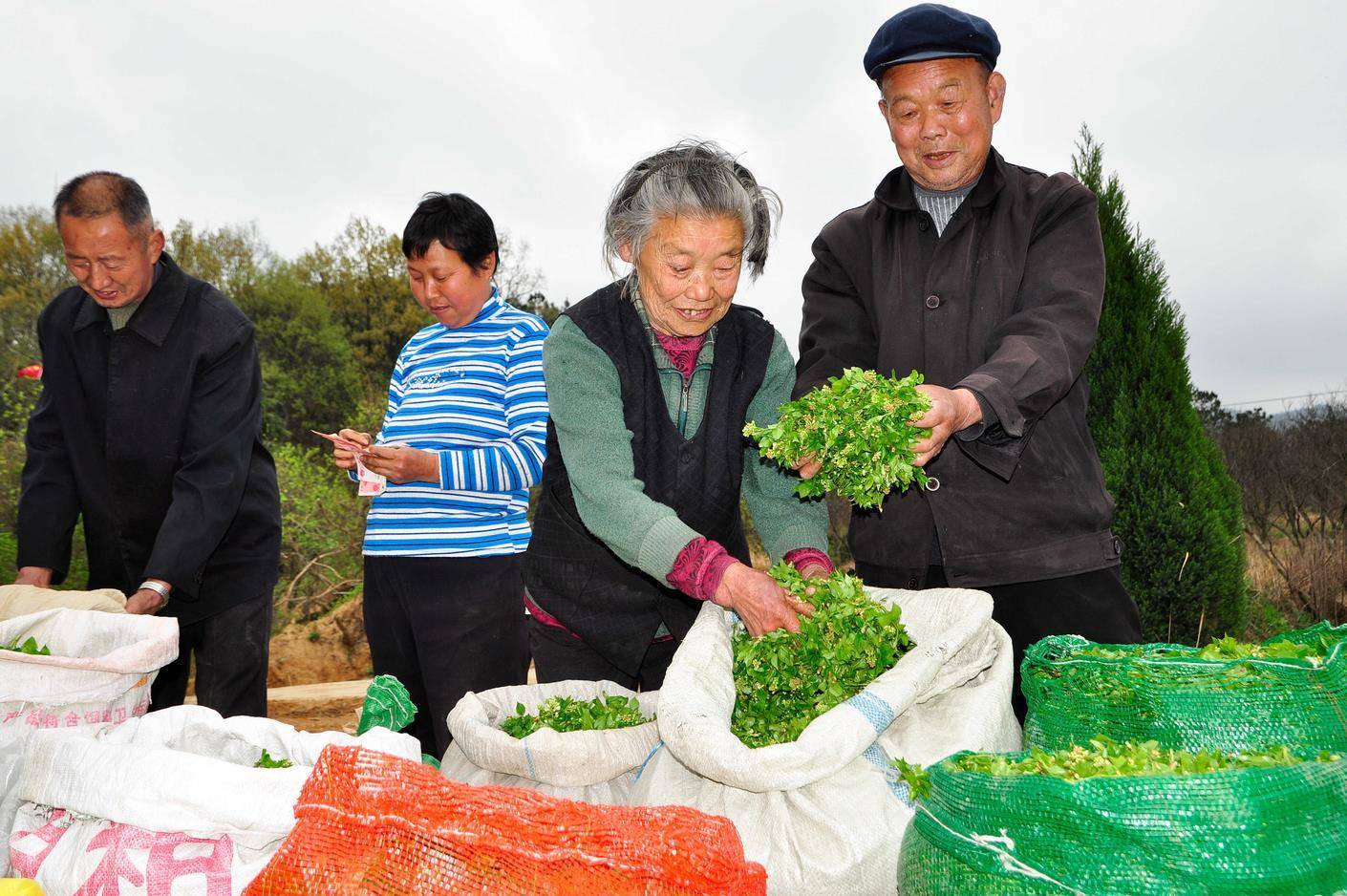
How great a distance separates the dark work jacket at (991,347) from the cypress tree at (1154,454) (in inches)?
106

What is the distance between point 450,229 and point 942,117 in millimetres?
1947

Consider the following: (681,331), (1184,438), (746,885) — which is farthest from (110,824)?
(1184,438)

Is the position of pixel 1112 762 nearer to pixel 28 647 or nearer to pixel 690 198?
pixel 690 198

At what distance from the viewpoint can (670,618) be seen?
8.89 ft

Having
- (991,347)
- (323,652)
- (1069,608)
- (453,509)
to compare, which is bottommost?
(323,652)

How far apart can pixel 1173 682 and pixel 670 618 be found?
4.09 ft

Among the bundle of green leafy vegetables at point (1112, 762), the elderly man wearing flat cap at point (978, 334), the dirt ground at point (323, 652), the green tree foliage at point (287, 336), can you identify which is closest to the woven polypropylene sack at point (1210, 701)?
the bundle of green leafy vegetables at point (1112, 762)

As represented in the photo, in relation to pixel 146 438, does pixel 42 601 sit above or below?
below

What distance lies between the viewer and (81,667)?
2.33 meters

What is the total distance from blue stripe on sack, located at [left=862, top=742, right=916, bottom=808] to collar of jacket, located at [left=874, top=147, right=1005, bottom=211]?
1.44 metres

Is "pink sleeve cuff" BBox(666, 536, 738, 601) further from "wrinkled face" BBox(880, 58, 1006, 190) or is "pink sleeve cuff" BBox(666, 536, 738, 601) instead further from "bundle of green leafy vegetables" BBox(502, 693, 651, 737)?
"wrinkled face" BBox(880, 58, 1006, 190)

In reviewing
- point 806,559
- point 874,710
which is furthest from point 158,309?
point 874,710

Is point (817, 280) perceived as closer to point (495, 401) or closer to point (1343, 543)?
point (495, 401)

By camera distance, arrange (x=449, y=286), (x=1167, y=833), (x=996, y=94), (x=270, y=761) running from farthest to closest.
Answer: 1. (x=449, y=286)
2. (x=996, y=94)
3. (x=270, y=761)
4. (x=1167, y=833)
